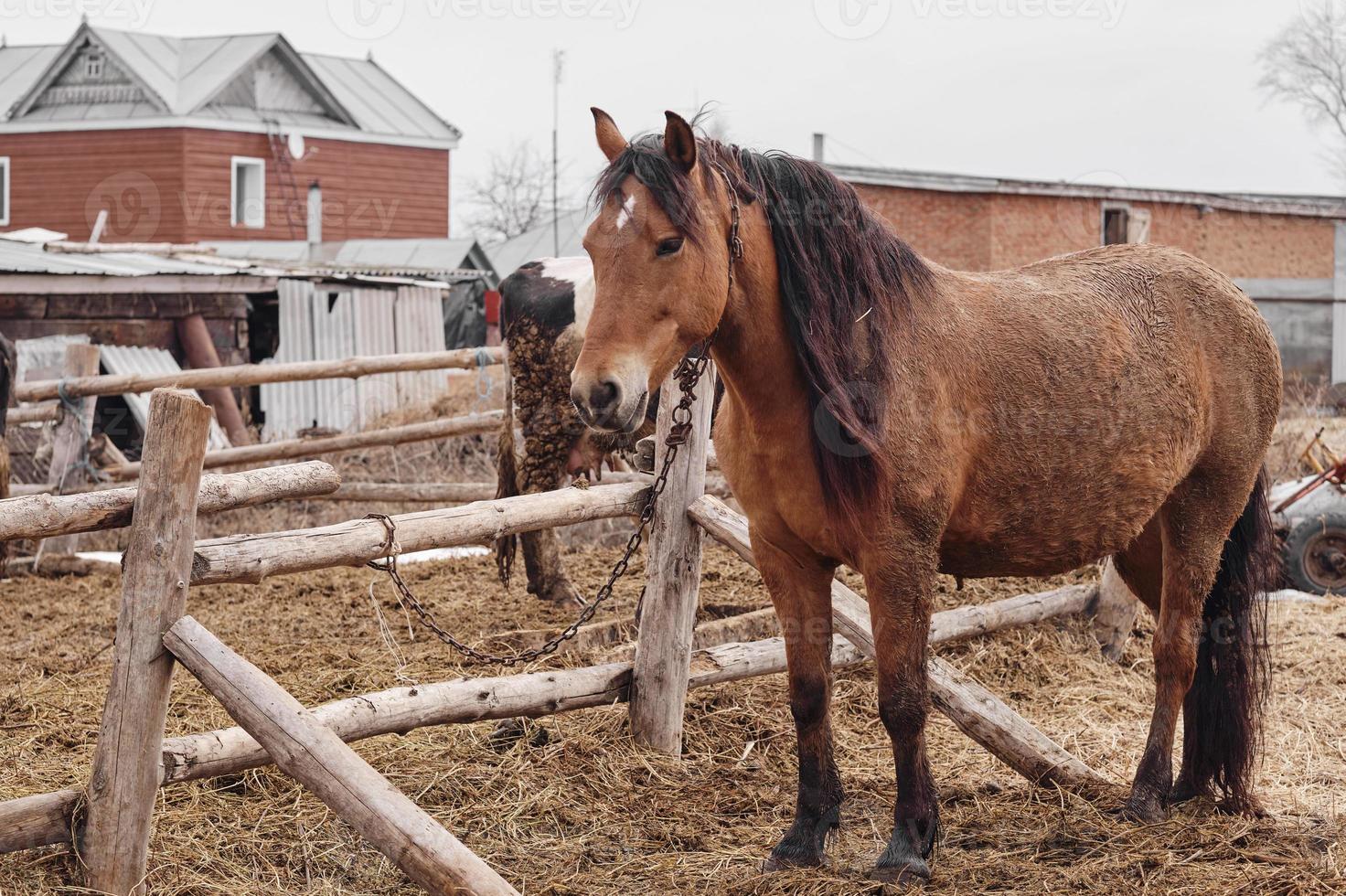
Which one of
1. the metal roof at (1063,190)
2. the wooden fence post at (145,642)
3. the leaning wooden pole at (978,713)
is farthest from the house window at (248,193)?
the wooden fence post at (145,642)

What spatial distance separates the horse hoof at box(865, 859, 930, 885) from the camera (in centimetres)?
338

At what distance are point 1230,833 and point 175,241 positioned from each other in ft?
87.2

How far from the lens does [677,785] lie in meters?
4.23

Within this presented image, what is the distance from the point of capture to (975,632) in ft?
18.0

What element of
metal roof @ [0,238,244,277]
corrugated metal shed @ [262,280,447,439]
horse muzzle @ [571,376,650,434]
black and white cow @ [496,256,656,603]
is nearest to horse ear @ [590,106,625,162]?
horse muzzle @ [571,376,650,434]

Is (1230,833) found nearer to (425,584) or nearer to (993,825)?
(993,825)

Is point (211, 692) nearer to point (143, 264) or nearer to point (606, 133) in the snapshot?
point (606, 133)

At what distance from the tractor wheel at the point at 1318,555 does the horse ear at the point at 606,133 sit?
6.74 m

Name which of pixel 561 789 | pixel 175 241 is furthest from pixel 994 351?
pixel 175 241

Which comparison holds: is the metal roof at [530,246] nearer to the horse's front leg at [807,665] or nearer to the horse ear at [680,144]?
the horse's front leg at [807,665]

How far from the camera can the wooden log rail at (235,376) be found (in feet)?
26.6

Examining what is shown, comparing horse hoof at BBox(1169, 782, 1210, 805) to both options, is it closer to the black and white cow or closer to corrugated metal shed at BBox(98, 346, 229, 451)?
the black and white cow

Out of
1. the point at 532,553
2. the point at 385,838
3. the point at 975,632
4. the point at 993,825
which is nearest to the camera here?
the point at 385,838

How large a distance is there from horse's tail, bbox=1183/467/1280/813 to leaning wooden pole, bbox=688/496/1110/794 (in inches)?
14.3
